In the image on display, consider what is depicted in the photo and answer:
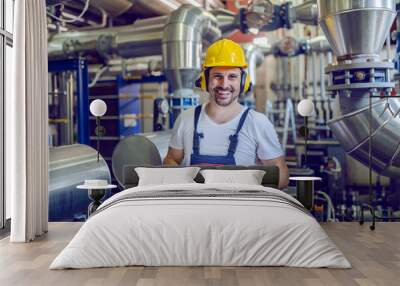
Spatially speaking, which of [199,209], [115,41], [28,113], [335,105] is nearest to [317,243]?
[199,209]

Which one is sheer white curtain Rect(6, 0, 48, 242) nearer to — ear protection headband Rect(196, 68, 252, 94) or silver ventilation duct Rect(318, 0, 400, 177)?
ear protection headband Rect(196, 68, 252, 94)

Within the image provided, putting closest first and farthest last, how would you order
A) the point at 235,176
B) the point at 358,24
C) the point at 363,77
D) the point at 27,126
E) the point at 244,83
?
the point at 27,126 < the point at 235,176 < the point at 358,24 < the point at 363,77 < the point at 244,83

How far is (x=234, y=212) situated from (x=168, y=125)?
264 cm

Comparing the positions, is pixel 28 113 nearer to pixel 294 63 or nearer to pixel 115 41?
pixel 115 41

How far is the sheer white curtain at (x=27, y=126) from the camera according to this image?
4258mm

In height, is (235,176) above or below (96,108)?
below

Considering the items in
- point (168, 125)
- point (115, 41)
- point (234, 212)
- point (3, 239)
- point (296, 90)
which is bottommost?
point (3, 239)

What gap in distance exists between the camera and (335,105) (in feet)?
16.7

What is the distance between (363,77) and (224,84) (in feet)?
4.29

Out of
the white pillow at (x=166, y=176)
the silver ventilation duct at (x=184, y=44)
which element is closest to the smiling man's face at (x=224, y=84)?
the silver ventilation duct at (x=184, y=44)

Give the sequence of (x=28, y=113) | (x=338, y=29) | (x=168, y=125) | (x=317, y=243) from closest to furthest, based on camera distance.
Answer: (x=317, y=243), (x=28, y=113), (x=338, y=29), (x=168, y=125)

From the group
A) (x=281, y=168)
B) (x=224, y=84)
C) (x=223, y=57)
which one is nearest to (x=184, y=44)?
(x=223, y=57)

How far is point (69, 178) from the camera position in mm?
5195

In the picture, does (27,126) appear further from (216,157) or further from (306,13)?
(306,13)
